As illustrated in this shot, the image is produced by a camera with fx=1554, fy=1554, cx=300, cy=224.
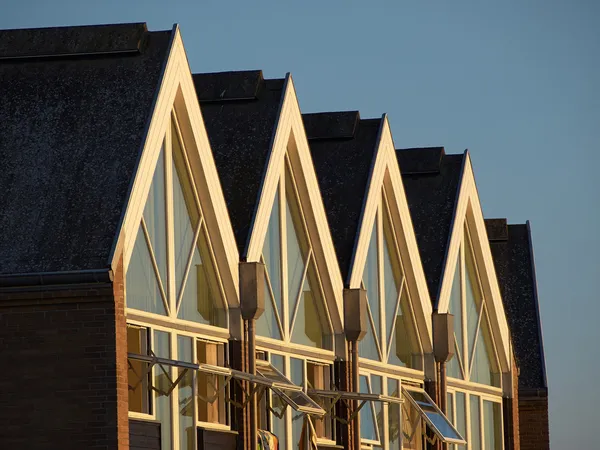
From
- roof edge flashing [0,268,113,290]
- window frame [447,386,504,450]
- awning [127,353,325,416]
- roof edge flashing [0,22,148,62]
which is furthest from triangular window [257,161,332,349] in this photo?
window frame [447,386,504,450]

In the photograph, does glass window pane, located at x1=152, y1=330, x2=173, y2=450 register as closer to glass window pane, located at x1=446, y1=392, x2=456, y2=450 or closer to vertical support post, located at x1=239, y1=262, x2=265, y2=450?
vertical support post, located at x1=239, y1=262, x2=265, y2=450

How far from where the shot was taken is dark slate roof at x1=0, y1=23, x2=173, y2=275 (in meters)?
22.1

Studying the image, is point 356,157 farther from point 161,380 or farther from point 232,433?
point 161,380

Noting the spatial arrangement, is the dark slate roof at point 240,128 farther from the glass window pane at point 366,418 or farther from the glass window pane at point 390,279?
the glass window pane at point 366,418

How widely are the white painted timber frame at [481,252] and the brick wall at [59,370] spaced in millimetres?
17820

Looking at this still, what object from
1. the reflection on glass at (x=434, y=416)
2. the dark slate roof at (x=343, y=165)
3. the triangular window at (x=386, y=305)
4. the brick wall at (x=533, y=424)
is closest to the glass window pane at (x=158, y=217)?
A: the dark slate roof at (x=343, y=165)

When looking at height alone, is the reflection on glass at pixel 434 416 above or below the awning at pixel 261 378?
above

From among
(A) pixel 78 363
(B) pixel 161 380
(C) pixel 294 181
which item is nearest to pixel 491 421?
(C) pixel 294 181

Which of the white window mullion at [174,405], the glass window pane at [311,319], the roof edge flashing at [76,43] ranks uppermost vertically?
the roof edge flashing at [76,43]

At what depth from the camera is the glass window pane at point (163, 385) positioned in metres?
24.0

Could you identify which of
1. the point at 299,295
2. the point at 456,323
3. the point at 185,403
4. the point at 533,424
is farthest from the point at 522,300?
the point at 185,403

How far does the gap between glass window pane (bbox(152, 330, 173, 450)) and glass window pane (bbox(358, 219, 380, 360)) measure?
9190 mm

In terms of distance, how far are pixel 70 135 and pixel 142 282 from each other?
2481 millimetres

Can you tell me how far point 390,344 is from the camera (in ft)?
113
